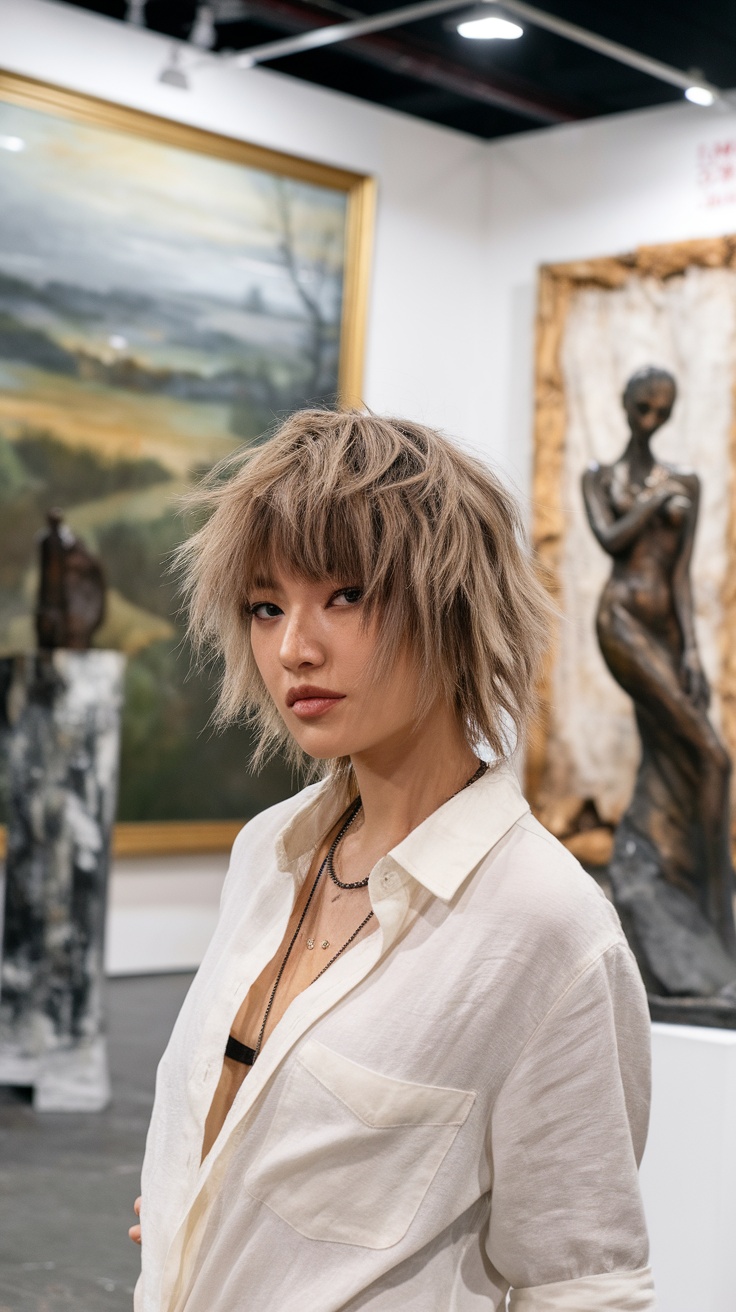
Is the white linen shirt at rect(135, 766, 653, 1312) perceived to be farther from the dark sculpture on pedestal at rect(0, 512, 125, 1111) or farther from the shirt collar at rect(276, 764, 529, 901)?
the dark sculpture on pedestal at rect(0, 512, 125, 1111)

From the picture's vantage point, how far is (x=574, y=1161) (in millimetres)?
1176

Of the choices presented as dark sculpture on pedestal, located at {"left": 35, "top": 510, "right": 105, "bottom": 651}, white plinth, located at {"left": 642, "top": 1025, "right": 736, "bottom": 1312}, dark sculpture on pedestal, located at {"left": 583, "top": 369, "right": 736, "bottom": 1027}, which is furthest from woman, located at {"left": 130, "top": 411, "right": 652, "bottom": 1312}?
dark sculpture on pedestal, located at {"left": 35, "top": 510, "right": 105, "bottom": 651}

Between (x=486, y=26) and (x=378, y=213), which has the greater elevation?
(x=486, y=26)

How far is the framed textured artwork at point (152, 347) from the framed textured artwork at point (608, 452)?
1059 millimetres

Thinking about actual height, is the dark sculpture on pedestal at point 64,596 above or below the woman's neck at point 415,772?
below

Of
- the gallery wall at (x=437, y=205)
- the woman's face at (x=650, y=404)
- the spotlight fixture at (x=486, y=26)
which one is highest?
the spotlight fixture at (x=486, y=26)

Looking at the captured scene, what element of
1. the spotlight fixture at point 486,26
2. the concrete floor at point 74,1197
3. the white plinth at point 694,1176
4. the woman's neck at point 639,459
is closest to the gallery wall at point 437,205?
the woman's neck at point 639,459

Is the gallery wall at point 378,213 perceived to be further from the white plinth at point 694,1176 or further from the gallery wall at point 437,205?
the white plinth at point 694,1176

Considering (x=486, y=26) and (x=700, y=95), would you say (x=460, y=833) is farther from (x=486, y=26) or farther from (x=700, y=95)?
(x=700, y=95)

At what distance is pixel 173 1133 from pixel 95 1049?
3450 millimetres

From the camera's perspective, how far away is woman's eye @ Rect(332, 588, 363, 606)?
126cm

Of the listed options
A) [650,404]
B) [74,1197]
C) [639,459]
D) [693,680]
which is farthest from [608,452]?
[74,1197]

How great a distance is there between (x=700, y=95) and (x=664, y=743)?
122 inches

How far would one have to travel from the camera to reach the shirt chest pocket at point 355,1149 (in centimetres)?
119
